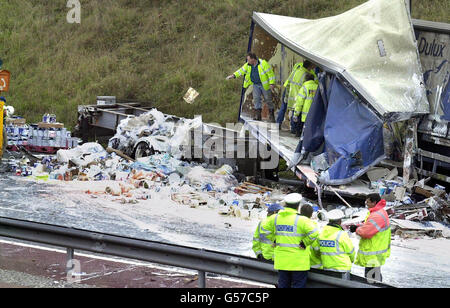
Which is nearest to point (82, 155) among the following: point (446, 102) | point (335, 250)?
point (446, 102)

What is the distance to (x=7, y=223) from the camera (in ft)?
26.5

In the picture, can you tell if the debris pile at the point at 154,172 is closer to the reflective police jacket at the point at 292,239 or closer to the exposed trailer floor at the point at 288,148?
the exposed trailer floor at the point at 288,148

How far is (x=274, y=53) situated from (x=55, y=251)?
327 inches

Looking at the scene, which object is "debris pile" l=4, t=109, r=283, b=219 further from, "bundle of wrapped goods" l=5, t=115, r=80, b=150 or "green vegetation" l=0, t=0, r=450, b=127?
"green vegetation" l=0, t=0, r=450, b=127

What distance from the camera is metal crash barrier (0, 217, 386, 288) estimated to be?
674 cm

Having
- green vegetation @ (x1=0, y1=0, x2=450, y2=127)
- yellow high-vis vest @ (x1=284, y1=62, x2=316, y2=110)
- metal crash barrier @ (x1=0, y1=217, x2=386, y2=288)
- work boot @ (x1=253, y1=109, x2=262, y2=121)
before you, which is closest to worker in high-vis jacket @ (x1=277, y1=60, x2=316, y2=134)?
yellow high-vis vest @ (x1=284, y1=62, x2=316, y2=110)

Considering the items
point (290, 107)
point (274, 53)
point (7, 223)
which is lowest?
point (7, 223)

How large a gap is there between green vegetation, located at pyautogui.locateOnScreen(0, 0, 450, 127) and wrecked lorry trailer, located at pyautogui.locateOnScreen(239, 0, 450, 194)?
21.8 ft

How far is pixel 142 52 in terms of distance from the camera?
949 inches

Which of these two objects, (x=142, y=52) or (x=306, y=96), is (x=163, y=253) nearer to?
(x=306, y=96)

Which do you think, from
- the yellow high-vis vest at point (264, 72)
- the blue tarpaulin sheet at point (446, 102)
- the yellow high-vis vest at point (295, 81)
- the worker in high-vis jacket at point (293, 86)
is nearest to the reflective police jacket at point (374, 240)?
the blue tarpaulin sheet at point (446, 102)

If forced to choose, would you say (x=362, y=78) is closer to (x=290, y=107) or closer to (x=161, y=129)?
(x=290, y=107)
